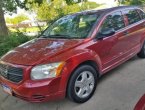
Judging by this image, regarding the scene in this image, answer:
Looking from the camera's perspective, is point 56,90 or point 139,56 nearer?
point 56,90

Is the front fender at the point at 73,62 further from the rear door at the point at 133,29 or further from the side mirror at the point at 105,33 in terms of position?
the rear door at the point at 133,29

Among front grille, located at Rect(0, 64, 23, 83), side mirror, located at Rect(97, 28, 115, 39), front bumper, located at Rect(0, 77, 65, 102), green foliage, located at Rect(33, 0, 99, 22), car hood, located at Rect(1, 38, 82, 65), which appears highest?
side mirror, located at Rect(97, 28, 115, 39)

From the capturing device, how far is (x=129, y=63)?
622cm

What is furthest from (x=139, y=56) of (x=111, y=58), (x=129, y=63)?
(x=111, y=58)

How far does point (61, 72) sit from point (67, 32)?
139 cm

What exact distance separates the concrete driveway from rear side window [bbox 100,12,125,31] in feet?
3.62

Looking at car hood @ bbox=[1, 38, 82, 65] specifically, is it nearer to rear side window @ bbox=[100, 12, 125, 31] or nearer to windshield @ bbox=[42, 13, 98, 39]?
windshield @ bbox=[42, 13, 98, 39]

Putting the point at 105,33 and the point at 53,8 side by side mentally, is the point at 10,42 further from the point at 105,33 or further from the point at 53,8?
the point at 53,8

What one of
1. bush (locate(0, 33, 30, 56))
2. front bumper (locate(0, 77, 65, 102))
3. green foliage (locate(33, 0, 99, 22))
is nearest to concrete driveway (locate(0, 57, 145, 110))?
front bumper (locate(0, 77, 65, 102))

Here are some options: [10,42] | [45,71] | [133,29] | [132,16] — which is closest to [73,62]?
[45,71]

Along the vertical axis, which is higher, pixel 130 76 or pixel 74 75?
pixel 74 75

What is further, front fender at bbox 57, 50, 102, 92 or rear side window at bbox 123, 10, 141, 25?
rear side window at bbox 123, 10, 141, 25

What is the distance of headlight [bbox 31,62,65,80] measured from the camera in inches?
150

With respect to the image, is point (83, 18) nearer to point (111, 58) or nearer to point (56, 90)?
point (111, 58)
